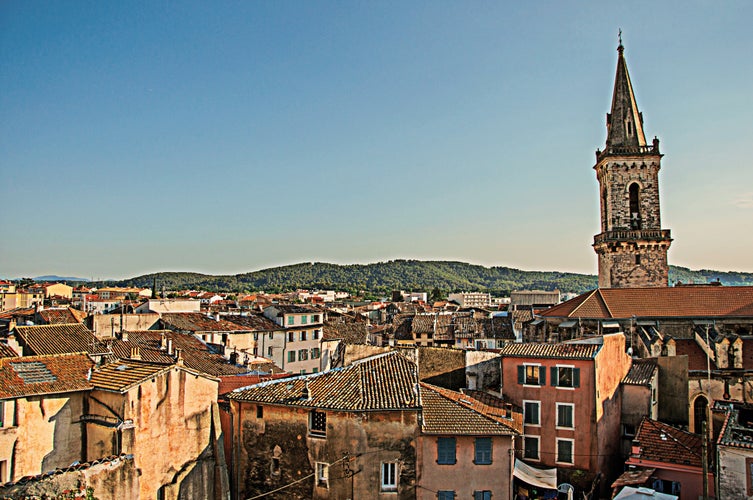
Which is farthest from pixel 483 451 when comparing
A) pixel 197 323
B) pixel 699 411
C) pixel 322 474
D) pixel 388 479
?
pixel 197 323

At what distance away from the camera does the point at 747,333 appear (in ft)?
153

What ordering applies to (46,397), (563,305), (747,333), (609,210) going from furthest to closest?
(609,210), (563,305), (747,333), (46,397)

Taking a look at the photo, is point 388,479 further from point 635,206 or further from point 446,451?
point 635,206

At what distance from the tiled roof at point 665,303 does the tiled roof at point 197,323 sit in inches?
1228

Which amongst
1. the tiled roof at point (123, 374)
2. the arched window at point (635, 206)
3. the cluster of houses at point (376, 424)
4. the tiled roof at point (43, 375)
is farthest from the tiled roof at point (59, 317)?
the arched window at point (635, 206)

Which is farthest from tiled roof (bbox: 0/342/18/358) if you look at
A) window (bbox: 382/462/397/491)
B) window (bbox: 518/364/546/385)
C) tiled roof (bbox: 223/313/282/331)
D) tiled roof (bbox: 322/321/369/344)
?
tiled roof (bbox: 322/321/369/344)

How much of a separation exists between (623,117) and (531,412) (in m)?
36.1

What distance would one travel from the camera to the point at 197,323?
58.7m

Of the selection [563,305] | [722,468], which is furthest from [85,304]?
[722,468]

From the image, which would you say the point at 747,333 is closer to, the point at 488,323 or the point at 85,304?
the point at 488,323

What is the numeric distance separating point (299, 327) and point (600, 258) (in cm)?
3248

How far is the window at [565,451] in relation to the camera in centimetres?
3241

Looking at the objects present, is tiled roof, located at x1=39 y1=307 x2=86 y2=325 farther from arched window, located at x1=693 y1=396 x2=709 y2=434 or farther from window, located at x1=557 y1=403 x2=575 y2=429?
arched window, located at x1=693 y1=396 x2=709 y2=434

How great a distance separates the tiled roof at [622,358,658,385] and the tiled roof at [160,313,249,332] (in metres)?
36.5
